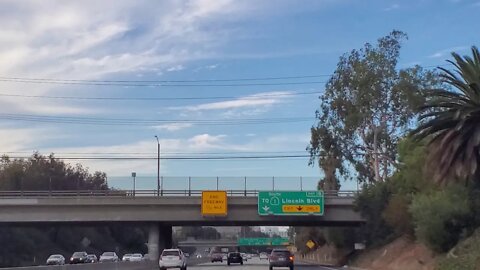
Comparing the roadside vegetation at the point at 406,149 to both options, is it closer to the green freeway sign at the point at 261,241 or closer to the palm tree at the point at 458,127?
the palm tree at the point at 458,127

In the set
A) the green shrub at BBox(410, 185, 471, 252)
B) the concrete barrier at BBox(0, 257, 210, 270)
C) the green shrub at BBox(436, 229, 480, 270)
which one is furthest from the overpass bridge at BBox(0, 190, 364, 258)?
the green shrub at BBox(436, 229, 480, 270)

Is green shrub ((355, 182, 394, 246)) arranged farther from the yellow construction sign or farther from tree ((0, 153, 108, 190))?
tree ((0, 153, 108, 190))

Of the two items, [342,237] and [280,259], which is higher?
[342,237]

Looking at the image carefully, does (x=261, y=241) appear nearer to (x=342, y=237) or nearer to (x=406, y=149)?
(x=342, y=237)

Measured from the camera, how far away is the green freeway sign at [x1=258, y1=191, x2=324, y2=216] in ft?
237

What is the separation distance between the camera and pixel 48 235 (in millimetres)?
117812

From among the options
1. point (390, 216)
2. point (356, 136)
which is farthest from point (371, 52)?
point (390, 216)

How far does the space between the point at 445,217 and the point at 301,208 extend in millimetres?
27187

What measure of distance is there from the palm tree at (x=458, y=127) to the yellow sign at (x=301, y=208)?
27323 mm

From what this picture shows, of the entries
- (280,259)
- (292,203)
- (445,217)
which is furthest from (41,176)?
(445,217)

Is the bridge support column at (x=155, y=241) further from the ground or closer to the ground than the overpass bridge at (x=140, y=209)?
closer to the ground

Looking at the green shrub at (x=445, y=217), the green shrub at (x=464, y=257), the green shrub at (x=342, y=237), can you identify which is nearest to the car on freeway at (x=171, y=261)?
the green shrub at (x=445, y=217)

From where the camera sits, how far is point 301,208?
7256 centimetres

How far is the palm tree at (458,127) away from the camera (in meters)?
42.6
